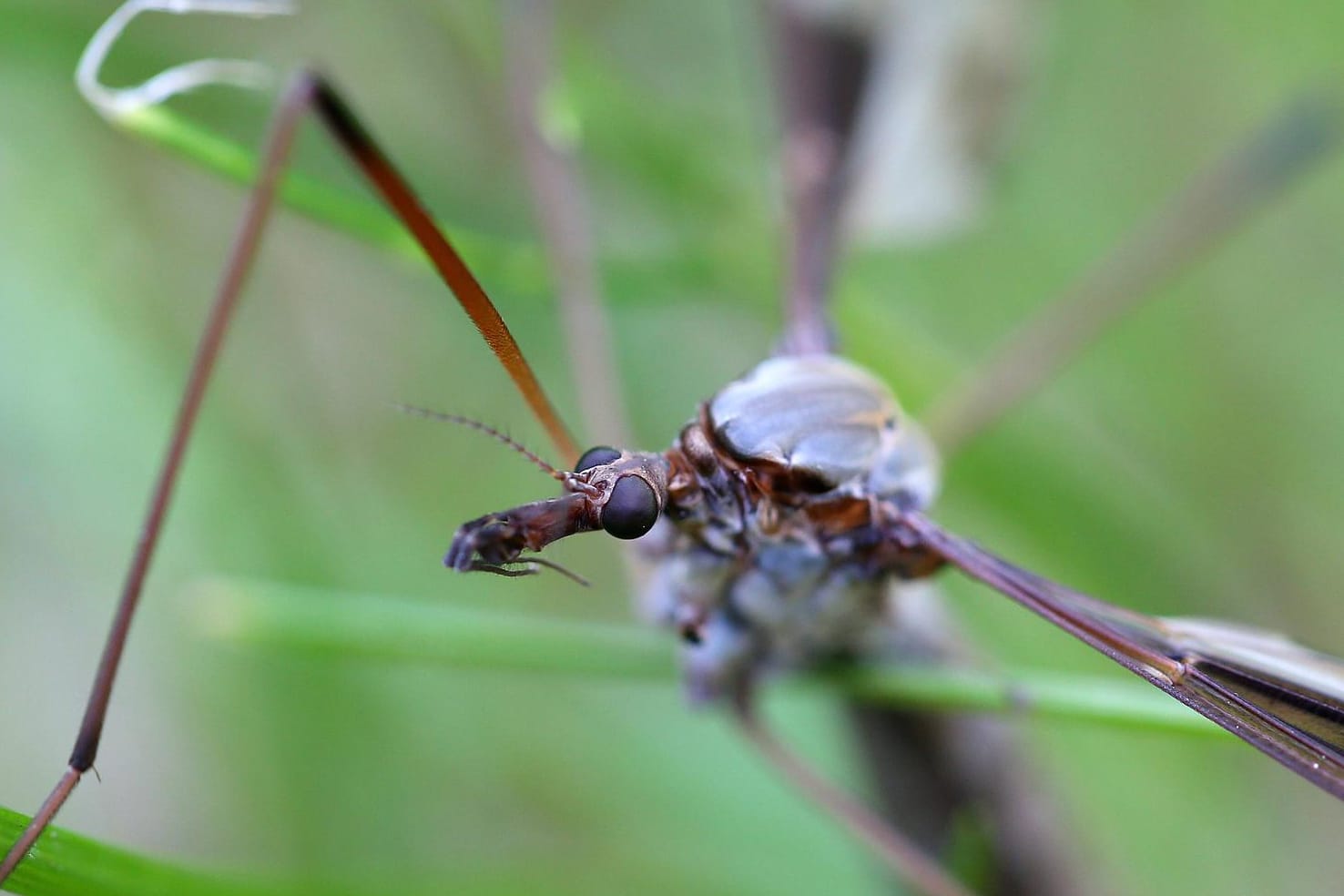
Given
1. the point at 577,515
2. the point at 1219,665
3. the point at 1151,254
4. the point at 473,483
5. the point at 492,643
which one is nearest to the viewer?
the point at 577,515

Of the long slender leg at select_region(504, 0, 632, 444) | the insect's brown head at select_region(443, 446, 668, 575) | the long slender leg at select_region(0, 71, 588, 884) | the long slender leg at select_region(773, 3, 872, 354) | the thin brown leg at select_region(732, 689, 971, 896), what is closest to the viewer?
the insect's brown head at select_region(443, 446, 668, 575)

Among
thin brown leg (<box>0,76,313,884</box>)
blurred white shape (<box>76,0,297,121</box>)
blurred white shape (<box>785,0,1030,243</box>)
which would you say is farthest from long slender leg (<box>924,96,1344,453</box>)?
blurred white shape (<box>76,0,297,121</box>)

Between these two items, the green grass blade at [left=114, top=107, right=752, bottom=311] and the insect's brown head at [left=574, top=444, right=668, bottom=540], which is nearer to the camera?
the insect's brown head at [left=574, top=444, right=668, bottom=540]

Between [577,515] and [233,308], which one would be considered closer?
[577,515]

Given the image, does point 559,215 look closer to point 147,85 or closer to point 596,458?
point 147,85

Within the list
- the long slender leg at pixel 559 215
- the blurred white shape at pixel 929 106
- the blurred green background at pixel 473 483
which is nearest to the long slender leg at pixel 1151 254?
the blurred green background at pixel 473 483

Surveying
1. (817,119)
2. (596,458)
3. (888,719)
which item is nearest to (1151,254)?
(817,119)

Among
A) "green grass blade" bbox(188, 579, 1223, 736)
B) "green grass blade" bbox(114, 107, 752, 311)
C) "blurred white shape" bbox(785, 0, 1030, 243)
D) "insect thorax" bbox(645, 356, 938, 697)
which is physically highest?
"blurred white shape" bbox(785, 0, 1030, 243)

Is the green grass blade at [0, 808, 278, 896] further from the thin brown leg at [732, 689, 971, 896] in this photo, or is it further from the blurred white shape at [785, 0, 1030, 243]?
the blurred white shape at [785, 0, 1030, 243]
